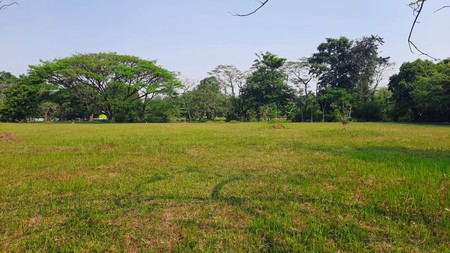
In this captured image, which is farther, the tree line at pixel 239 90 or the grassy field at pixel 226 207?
the tree line at pixel 239 90

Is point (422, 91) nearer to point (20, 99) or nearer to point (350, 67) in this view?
point (350, 67)

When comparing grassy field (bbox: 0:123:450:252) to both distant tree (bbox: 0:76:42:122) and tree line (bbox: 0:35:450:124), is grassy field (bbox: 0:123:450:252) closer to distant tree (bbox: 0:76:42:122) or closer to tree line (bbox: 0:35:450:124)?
tree line (bbox: 0:35:450:124)

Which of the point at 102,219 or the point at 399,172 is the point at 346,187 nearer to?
the point at 399,172

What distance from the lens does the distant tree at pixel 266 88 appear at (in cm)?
4069

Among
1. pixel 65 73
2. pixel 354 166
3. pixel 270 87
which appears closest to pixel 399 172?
pixel 354 166

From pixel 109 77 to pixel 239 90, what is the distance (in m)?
21.5

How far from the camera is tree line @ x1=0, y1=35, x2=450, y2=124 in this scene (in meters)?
34.2

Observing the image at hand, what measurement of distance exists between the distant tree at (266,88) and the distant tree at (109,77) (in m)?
12.6

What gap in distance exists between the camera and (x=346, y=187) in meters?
3.87

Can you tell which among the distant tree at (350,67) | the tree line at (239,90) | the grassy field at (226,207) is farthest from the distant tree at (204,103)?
the grassy field at (226,207)

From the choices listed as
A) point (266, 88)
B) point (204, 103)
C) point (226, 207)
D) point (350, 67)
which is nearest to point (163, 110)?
point (204, 103)

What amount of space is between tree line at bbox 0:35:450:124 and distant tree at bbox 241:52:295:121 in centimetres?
17

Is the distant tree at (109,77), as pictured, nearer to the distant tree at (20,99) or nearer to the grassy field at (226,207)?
the distant tree at (20,99)

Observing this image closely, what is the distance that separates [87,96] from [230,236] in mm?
41482
